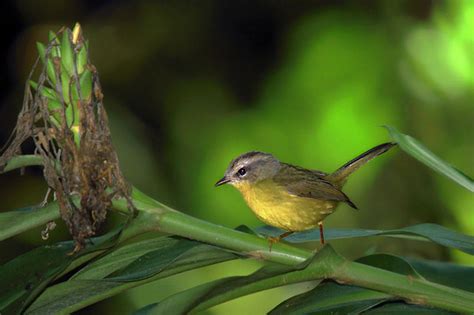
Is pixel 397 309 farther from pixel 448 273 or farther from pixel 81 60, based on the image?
pixel 81 60

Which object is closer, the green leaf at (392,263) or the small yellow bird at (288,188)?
the green leaf at (392,263)

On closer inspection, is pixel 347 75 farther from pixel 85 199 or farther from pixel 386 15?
pixel 85 199

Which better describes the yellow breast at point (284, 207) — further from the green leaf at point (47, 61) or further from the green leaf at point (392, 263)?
the green leaf at point (47, 61)

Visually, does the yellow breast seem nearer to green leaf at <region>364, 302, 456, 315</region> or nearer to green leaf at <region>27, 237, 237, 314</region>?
green leaf at <region>364, 302, 456, 315</region>

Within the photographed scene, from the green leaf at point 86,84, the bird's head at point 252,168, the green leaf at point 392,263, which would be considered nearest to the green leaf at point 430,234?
the green leaf at point 392,263

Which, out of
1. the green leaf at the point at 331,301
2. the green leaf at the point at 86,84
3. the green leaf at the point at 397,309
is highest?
the green leaf at the point at 86,84

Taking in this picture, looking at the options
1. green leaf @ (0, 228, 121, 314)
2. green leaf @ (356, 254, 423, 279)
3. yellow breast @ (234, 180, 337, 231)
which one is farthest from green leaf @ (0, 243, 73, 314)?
yellow breast @ (234, 180, 337, 231)

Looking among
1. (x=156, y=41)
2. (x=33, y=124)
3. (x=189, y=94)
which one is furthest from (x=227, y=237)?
(x=156, y=41)
